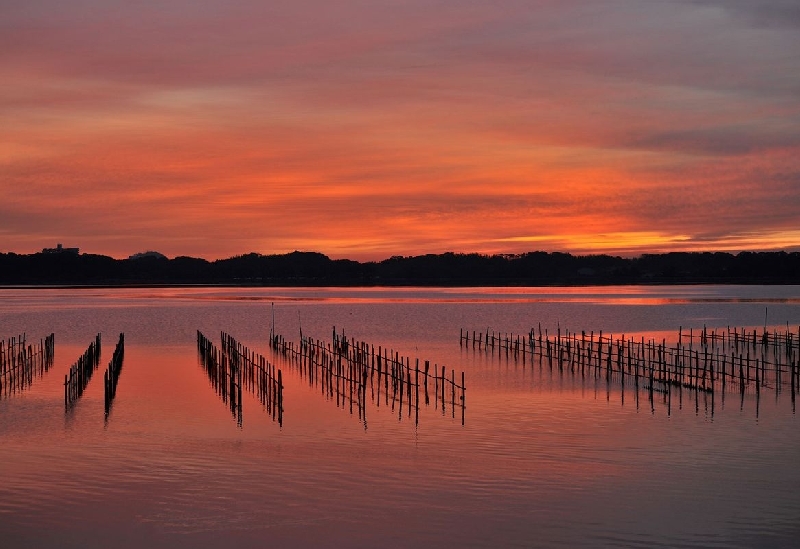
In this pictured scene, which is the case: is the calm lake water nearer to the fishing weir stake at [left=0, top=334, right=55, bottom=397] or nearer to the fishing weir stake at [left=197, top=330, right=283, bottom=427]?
the fishing weir stake at [left=197, top=330, right=283, bottom=427]

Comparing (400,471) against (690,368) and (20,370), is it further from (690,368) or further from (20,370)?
(20,370)

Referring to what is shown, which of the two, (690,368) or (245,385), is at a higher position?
(690,368)

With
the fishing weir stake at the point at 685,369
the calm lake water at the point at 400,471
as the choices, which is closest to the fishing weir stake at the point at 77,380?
the calm lake water at the point at 400,471

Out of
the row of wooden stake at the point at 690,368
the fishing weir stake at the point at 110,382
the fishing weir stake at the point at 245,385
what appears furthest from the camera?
the row of wooden stake at the point at 690,368

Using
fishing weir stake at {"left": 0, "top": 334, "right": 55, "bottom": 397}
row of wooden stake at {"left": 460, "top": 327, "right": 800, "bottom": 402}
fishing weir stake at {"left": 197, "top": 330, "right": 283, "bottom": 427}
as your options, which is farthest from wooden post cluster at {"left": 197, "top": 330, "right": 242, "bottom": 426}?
row of wooden stake at {"left": 460, "top": 327, "right": 800, "bottom": 402}

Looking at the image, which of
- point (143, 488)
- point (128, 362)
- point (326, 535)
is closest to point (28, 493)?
point (143, 488)

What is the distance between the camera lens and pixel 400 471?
22.8 meters

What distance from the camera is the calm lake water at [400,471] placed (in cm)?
1802

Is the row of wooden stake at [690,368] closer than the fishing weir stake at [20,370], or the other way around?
the row of wooden stake at [690,368]

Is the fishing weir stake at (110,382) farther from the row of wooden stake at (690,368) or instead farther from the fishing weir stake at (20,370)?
the row of wooden stake at (690,368)

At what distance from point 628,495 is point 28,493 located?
42.5 ft

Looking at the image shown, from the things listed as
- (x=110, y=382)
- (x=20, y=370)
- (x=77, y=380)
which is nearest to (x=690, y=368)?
(x=110, y=382)

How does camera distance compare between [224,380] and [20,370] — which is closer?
[224,380]

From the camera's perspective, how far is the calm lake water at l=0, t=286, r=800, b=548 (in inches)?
709
